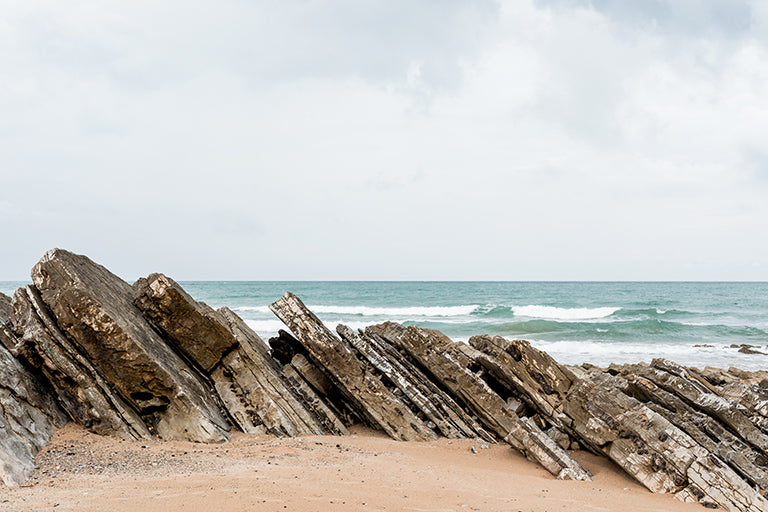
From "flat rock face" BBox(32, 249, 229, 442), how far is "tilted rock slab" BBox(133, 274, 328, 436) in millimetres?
706

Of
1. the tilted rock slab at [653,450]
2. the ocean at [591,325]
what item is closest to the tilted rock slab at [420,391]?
the tilted rock slab at [653,450]

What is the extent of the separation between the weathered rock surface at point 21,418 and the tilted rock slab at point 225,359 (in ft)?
6.30

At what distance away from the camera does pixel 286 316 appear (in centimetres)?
901

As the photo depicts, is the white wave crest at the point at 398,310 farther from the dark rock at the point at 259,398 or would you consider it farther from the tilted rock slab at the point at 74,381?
the tilted rock slab at the point at 74,381

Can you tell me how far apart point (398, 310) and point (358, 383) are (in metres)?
47.1

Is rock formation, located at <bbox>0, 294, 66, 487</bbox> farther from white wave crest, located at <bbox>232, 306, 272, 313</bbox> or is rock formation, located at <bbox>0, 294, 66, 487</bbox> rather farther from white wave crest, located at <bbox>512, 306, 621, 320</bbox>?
white wave crest, located at <bbox>512, 306, 621, 320</bbox>

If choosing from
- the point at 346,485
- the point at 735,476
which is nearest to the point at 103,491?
the point at 346,485

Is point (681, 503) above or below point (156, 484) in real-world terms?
below

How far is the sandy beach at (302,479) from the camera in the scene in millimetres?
4934

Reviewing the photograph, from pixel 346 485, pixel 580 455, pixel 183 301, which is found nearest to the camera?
pixel 346 485

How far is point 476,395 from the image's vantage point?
9.29 meters

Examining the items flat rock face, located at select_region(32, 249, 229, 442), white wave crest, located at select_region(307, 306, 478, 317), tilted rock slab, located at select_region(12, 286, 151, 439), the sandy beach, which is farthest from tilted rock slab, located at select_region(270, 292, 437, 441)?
white wave crest, located at select_region(307, 306, 478, 317)

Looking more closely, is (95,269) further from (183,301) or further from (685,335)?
(685,335)

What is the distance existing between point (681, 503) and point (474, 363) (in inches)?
173
